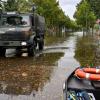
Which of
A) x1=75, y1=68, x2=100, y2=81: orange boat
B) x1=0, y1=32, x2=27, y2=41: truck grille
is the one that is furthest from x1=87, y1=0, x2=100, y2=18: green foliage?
x1=75, y1=68, x2=100, y2=81: orange boat

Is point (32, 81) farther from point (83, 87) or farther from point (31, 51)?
point (31, 51)

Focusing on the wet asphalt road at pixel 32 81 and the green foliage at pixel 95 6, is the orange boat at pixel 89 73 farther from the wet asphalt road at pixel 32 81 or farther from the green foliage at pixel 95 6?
the green foliage at pixel 95 6

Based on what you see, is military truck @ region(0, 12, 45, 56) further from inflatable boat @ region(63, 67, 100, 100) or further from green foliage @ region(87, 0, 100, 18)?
green foliage @ region(87, 0, 100, 18)

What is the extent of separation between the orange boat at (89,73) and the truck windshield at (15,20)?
11.0 m

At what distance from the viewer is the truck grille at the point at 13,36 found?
50.2 ft

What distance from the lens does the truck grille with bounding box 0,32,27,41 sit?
15.3 metres

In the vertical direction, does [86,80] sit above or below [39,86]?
above

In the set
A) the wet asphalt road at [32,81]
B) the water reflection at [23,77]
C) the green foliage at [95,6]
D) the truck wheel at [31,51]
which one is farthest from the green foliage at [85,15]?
the wet asphalt road at [32,81]

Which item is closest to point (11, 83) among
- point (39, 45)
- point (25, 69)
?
point (25, 69)

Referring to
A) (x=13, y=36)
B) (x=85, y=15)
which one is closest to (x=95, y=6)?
(x=85, y=15)

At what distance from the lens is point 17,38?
15359 millimetres

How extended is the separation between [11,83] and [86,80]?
163 inches

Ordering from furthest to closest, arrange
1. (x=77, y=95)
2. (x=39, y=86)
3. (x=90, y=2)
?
(x=90, y=2) → (x=39, y=86) → (x=77, y=95)

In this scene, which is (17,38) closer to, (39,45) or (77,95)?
(39,45)
